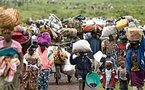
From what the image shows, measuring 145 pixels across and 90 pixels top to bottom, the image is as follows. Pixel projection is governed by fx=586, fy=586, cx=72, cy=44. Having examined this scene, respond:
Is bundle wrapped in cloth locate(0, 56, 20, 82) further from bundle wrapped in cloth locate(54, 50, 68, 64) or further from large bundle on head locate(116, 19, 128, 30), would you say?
large bundle on head locate(116, 19, 128, 30)

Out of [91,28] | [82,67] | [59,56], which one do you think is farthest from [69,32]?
[82,67]

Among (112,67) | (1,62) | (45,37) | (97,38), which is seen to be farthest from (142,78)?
(97,38)

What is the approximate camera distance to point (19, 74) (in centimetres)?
955

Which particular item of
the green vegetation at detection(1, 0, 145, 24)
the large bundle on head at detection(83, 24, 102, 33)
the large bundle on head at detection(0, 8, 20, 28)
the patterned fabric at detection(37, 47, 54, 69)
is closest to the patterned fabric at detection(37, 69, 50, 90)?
the patterned fabric at detection(37, 47, 54, 69)

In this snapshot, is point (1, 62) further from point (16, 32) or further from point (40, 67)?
point (40, 67)

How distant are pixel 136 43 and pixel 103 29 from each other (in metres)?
5.46

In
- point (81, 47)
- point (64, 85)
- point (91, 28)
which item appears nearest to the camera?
point (81, 47)

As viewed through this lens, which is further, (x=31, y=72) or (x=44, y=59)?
(x=44, y=59)

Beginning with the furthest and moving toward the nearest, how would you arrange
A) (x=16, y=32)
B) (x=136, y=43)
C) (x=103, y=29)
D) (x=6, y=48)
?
(x=103, y=29)
(x=136, y=43)
(x=16, y=32)
(x=6, y=48)

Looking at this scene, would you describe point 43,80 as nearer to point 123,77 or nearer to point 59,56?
point 123,77


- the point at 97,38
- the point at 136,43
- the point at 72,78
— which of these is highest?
the point at 136,43

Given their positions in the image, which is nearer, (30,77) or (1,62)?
(1,62)

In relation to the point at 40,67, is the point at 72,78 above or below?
below

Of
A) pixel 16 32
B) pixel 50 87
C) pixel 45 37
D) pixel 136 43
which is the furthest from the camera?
pixel 50 87
